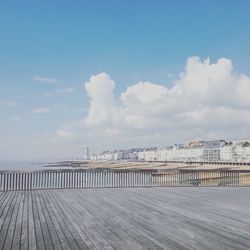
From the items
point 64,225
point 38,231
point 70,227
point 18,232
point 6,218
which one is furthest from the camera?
point 6,218

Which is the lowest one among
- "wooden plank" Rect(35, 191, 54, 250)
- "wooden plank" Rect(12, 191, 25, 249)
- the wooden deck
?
the wooden deck

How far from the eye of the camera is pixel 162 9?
43.8 feet

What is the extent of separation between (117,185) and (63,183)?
96.5 inches

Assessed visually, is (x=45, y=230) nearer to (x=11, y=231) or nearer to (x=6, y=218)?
(x=11, y=231)

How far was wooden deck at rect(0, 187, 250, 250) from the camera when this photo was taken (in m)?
5.42

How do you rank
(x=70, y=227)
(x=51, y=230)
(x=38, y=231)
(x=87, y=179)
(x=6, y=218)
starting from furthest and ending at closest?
(x=87, y=179), (x=6, y=218), (x=70, y=227), (x=51, y=230), (x=38, y=231)

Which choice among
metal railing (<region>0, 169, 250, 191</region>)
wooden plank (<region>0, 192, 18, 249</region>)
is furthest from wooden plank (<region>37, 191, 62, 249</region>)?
metal railing (<region>0, 169, 250, 191</region>)

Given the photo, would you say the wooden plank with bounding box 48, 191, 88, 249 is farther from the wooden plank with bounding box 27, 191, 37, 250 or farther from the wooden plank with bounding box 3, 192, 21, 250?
the wooden plank with bounding box 3, 192, 21, 250

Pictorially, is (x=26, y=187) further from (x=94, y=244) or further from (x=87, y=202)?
(x=94, y=244)

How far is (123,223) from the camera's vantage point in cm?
705

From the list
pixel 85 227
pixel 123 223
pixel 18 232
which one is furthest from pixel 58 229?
pixel 123 223

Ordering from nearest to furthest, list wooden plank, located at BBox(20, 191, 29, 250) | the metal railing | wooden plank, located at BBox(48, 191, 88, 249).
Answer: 1. wooden plank, located at BBox(20, 191, 29, 250)
2. wooden plank, located at BBox(48, 191, 88, 249)
3. the metal railing

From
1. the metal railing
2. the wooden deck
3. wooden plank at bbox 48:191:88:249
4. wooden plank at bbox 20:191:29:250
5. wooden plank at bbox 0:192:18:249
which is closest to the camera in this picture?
wooden plank at bbox 20:191:29:250

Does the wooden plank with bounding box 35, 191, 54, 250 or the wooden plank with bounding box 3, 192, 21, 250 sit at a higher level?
the wooden plank with bounding box 3, 192, 21, 250
